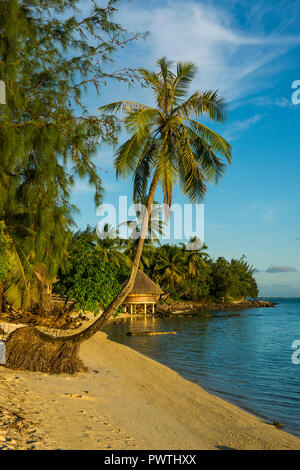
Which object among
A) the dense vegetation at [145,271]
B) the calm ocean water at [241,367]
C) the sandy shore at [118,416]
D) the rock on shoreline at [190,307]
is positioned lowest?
the rock on shoreline at [190,307]

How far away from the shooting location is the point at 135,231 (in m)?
38.0

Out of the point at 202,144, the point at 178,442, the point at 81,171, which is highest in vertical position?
the point at 202,144

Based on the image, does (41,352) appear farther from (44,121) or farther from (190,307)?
(190,307)

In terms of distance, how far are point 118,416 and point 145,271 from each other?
4305cm

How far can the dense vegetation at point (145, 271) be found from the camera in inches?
800

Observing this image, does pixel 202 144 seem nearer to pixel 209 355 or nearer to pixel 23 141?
pixel 23 141

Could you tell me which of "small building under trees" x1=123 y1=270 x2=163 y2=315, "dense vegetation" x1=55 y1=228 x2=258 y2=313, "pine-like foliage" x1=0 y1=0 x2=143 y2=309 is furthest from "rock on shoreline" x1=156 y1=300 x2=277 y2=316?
"pine-like foliage" x1=0 y1=0 x2=143 y2=309

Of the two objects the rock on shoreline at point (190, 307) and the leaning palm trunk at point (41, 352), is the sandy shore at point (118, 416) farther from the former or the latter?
the rock on shoreline at point (190, 307)

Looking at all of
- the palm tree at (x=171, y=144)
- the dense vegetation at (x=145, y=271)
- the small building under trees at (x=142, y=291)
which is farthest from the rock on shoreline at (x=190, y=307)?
the palm tree at (x=171, y=144)

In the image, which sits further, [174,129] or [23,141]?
[174,129]

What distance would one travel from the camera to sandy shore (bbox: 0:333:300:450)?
4.75 m

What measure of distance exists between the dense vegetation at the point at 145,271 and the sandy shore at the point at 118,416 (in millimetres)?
4712

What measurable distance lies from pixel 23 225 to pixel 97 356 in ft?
26.8
